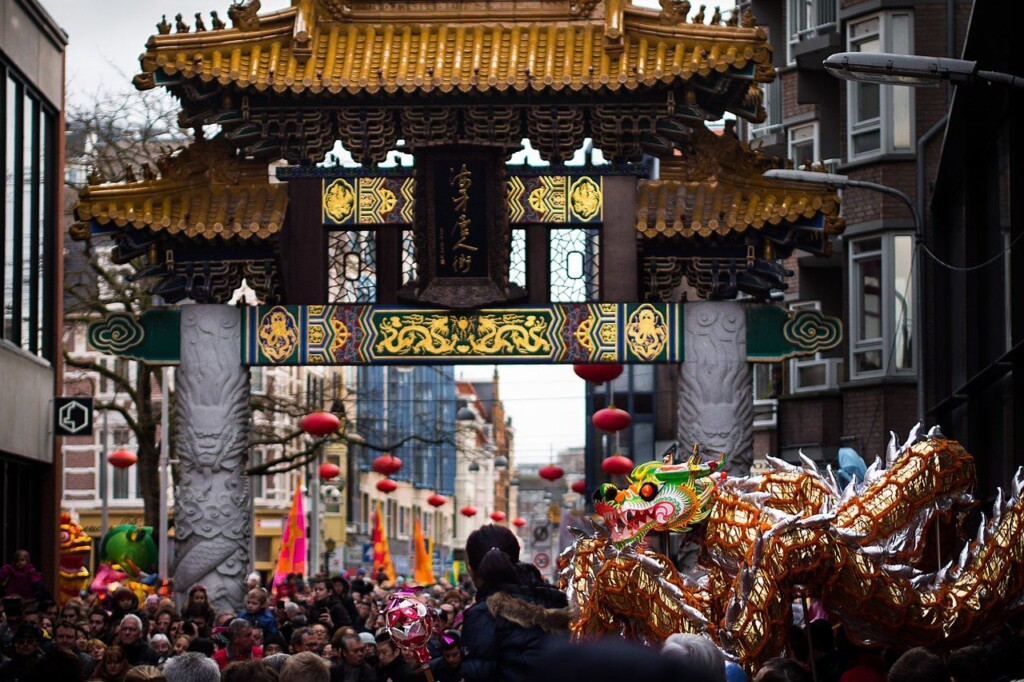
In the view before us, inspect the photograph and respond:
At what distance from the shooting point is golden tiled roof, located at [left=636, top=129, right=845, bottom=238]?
2036cm

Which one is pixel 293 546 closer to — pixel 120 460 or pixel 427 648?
pixel 120 460

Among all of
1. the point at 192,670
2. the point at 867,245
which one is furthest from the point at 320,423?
the point at 192,670

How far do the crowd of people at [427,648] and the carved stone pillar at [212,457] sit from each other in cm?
60

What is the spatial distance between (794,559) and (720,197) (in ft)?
28.6

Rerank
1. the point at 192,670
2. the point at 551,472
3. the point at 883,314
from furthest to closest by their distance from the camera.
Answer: the point at 551,472 < the point at 883,314 < the point at 192,670

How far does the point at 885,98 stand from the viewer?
95.3 feet

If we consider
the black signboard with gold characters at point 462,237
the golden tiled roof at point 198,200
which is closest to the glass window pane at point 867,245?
the black signboard with gold characters at point 462,237

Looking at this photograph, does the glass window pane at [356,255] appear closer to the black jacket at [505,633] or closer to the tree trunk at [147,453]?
the black jacket at [505,633]

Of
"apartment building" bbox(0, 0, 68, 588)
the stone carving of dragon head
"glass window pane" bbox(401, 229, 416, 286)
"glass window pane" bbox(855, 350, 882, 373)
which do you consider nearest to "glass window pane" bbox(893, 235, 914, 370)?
"glass window pane" bbox(855, 350, 882, 373)

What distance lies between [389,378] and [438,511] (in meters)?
25.2

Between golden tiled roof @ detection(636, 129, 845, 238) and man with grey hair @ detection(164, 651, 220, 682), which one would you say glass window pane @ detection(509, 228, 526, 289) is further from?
man with grey hair @ detection(164, 651, 220, 682)

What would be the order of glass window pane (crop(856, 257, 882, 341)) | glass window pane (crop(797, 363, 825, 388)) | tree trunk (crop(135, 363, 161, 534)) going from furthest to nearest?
tree trunk (crop(135, 363, 161, 534)) → glass window pane (crop(797, 363, 825, 388)) → glass window pane (crop(856, 257, 882, 341))

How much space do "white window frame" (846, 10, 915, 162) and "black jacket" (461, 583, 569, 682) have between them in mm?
20899

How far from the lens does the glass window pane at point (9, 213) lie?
22.2 metres
